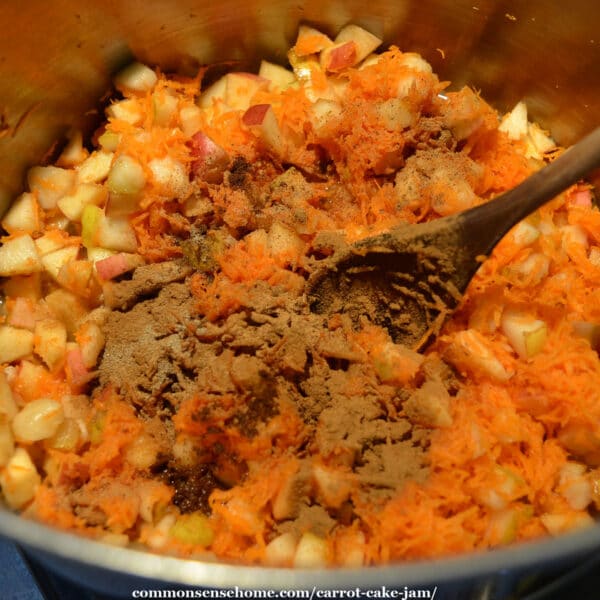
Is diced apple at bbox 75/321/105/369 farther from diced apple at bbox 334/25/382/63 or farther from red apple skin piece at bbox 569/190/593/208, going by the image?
red apple skin piece at bbox 569/190/593/208

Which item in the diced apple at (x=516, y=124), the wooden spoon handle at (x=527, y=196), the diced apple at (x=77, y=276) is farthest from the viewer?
the diced apple at (x=516, y=124)

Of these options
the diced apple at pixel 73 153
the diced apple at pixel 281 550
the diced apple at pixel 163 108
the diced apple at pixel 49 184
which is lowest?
the diced apple at pixel 281 550

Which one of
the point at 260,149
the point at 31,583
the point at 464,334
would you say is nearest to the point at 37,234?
the point at 260,149

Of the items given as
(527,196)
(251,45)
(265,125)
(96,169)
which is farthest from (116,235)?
(527,196)

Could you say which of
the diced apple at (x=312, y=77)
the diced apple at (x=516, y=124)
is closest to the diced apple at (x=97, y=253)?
the diced apple at (x=312, y=77)

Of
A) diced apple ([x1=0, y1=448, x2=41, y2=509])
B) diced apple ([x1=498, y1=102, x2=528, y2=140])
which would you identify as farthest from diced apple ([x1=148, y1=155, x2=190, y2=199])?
diced apple ([x1=498, y1=102, x2=528, y2=140])

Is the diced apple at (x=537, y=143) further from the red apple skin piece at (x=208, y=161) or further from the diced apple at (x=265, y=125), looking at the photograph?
the red apple skin piece at (x=208, y=161)
